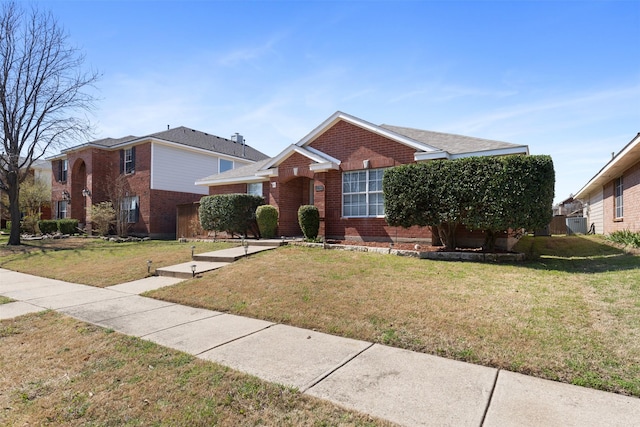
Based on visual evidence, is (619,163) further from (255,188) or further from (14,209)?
(14,209)

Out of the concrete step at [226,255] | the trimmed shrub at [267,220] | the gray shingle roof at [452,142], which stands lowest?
the concrete step at [226,255]

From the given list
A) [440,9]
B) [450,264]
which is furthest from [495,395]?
[440,9]

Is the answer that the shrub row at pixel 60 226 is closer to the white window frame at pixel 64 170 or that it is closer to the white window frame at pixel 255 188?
the white window frame at pixel 64 170

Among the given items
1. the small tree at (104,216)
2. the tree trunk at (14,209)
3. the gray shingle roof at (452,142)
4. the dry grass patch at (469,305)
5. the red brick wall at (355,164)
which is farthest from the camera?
the small tree at (104,216)

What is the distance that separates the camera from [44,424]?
2902 mm

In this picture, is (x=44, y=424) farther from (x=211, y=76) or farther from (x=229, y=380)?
(x=211, y=76)

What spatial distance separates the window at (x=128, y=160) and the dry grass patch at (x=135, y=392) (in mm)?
21384

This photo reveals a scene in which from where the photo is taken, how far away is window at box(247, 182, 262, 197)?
18.1 meters

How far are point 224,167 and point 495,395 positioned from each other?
84.0 ft

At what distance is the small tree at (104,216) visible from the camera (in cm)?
2141

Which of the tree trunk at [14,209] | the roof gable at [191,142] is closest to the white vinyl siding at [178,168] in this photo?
the roof gable at [191,142]

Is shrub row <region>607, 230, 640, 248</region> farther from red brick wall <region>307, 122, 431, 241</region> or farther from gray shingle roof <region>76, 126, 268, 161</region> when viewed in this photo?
gray shingle roof <region>76, 126, 268, 161</region>

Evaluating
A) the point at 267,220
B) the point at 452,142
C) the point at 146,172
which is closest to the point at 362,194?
the point at 452,142

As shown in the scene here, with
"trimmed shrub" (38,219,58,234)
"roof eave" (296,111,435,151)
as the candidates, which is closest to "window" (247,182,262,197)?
"roof eave" (296,111,435,151)
